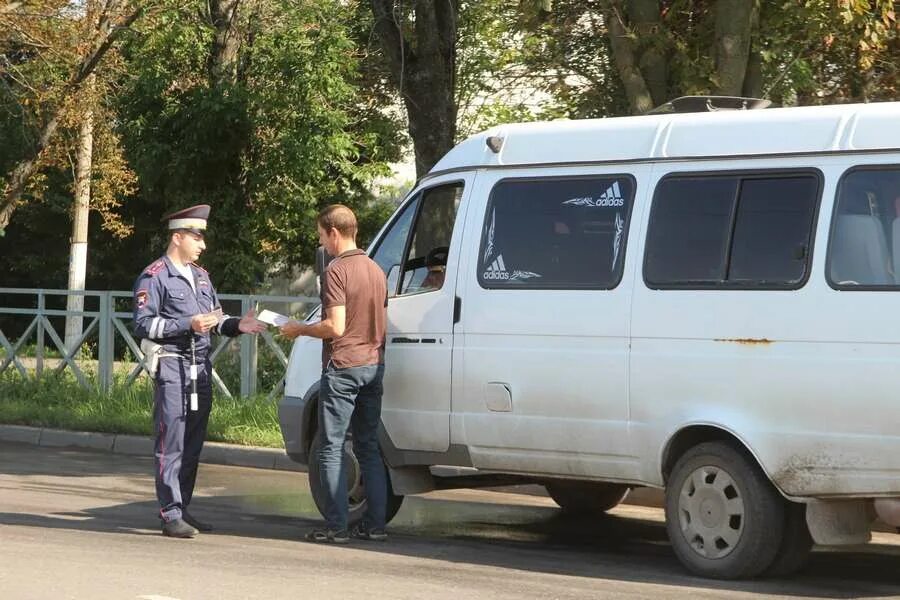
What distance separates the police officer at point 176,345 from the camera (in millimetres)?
8930

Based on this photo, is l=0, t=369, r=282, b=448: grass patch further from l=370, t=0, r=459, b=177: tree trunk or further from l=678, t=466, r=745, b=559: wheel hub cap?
l=678, t=466, r=745, b=559: wheel hub cap

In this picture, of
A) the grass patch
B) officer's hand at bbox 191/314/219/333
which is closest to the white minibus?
officer's hand at bbox 191/314/219/333

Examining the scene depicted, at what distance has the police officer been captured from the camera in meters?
8.93

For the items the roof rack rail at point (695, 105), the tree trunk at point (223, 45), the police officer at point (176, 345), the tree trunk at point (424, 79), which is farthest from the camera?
the tree trunk at point (223, 45)

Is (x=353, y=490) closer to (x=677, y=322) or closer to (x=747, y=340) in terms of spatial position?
(x=677, y=322)

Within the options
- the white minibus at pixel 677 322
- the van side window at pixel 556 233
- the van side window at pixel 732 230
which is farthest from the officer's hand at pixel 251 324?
the van side window at pixel 732 230

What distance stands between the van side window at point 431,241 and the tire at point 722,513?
1.90 metres

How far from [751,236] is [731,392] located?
0.75m

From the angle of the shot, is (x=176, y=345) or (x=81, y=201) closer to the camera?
(x=176, y=345)

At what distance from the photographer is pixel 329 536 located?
8836 millimetres

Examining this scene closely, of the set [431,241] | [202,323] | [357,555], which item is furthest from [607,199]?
[202,323]

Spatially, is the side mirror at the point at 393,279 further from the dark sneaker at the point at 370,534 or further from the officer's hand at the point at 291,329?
the dark sneaker at the point at 370,534

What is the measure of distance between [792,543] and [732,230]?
153cm

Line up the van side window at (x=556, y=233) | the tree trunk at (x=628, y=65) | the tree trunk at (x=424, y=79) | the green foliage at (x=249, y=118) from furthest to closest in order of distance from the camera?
the green foliage at (x=249, y=118) → the tree trunk at (x=424, y=79) → the tree trunk at (x=628, y=65) → the van side window at (x=556, y=233)
